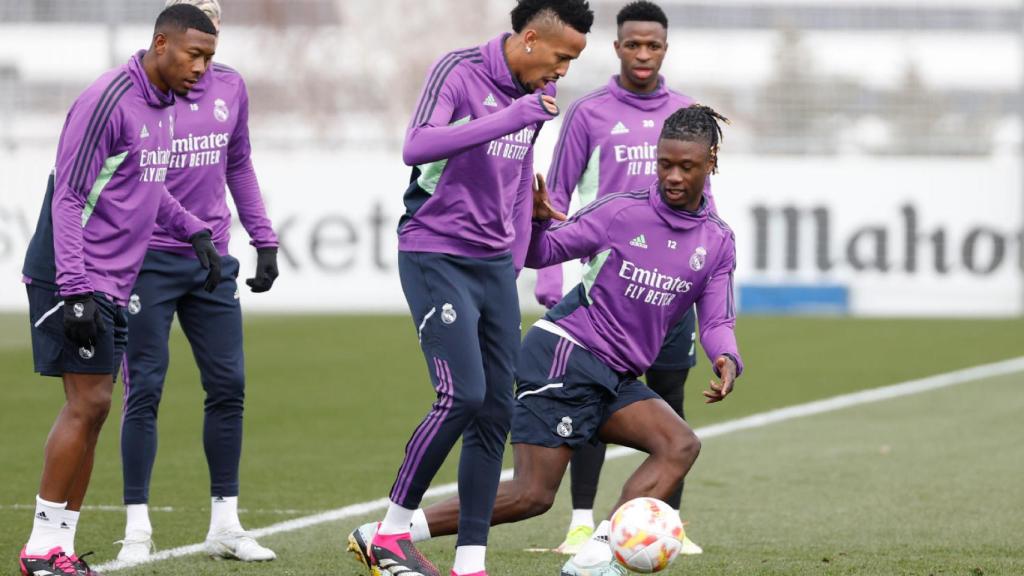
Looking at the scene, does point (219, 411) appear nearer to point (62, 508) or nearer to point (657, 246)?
point (62, 508)

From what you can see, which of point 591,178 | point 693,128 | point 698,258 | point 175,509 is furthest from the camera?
point 175,509

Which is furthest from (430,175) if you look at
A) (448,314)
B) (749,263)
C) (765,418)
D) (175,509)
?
(749,263)

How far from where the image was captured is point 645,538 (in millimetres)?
6066

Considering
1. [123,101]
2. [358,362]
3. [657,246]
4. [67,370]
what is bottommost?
[358,362]

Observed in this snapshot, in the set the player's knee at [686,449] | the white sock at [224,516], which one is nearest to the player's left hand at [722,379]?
the player's knee at [686,449]

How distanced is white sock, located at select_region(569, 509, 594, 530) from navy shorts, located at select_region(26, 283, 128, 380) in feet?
7.23

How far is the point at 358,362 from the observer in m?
16.8

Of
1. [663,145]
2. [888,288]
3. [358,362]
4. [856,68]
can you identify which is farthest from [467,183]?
[856,68]

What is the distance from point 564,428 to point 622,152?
1.69 m

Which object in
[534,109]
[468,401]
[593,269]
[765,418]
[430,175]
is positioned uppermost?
[534,109]

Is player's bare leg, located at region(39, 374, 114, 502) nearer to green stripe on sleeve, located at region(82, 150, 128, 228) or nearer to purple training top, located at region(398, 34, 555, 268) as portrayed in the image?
green stripe on sleeve, located at region(82, 150, 128, 228)

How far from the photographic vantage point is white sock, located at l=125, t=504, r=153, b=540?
7152 millimetres

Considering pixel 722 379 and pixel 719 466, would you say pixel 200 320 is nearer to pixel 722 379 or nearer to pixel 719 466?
pixel 722 379

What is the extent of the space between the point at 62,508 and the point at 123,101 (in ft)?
4.84
